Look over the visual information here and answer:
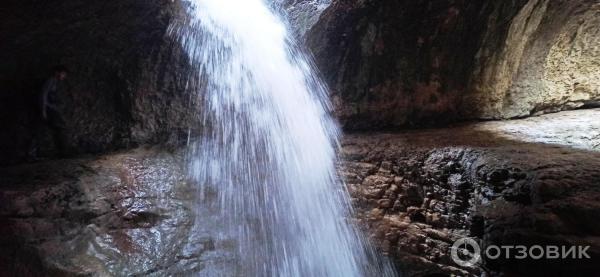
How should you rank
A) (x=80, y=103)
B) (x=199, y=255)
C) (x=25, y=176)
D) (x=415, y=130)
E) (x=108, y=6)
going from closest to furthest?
1. (x=199, y=255)
2. (x=25, y=176)
3. (x=108, y=6)
4. (x=80, y=103)
5. (x=415, y=130)

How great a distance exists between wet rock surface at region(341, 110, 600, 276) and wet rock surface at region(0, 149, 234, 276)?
2.01 metres

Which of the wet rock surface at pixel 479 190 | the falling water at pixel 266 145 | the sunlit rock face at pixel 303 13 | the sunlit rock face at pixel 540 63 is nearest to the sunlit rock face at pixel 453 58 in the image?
the sunlit rock face at pixel 540 63

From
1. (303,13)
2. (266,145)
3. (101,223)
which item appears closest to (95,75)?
(101,223)

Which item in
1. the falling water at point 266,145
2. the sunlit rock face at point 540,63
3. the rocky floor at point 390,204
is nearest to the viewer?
the rocky floor at point 390,204

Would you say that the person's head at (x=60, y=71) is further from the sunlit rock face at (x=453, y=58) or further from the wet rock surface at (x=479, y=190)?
the wet rock surface at (x=479, y=190)

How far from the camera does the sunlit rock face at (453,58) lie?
15.5 feet

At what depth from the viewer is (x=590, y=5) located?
14.9 feet

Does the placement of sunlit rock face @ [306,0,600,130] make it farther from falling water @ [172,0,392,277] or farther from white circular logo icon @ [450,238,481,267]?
white circular logo icon @ [450,238,481,267]

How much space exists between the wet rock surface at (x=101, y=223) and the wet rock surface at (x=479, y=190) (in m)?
2.01

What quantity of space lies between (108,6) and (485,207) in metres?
4.89

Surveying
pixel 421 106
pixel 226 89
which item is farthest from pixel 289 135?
pixel 421 106

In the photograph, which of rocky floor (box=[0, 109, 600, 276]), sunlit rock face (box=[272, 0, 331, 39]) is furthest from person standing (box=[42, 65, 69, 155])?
sunlit rock face (box=[272, 0, 331, 39])

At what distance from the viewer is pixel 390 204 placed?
415cm

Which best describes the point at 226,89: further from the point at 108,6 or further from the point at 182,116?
→ the point at 108,6
